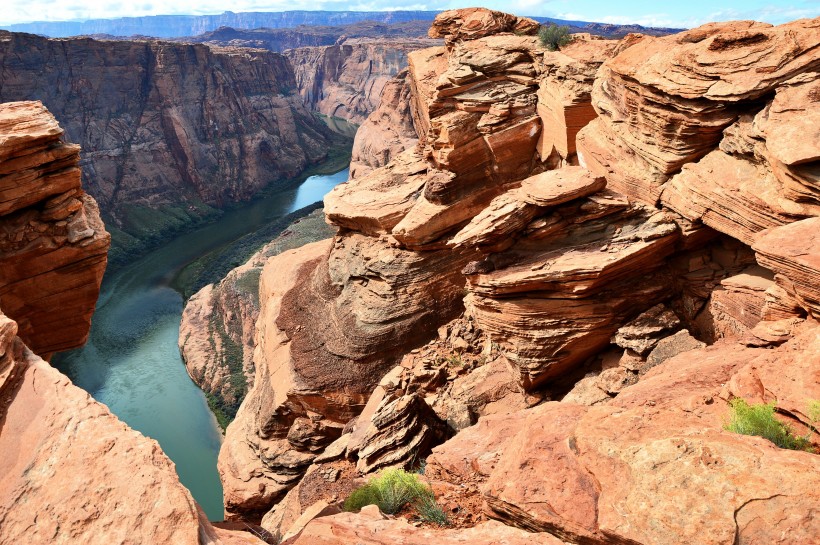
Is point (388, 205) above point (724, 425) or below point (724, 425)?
below

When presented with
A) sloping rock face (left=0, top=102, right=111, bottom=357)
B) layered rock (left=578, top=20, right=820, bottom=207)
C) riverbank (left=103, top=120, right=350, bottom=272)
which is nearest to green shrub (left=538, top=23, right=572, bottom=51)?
layered rock (left=578, top=20, right=820, bottom=207)

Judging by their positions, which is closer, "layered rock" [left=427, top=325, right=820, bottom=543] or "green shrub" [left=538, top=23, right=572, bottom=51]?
"layered rock" [left=427, top=325, right=820, bottom=543]

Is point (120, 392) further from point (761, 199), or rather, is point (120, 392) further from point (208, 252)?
point (761, 199)

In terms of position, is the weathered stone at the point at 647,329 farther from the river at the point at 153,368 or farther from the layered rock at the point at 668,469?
the river at the point at 153,368

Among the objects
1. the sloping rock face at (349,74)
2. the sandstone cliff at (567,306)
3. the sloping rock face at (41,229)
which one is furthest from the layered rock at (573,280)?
the sloping rock face at (349,74)

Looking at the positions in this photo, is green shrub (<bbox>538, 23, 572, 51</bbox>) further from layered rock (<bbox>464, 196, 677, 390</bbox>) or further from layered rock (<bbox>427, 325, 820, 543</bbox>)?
layered rock (<bbox>427, 325, 820, 543</bbox>)

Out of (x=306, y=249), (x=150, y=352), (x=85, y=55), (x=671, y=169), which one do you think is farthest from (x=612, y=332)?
(x=85, y=55)

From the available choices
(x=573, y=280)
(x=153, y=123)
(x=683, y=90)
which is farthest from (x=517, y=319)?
(x=153, y=123)
